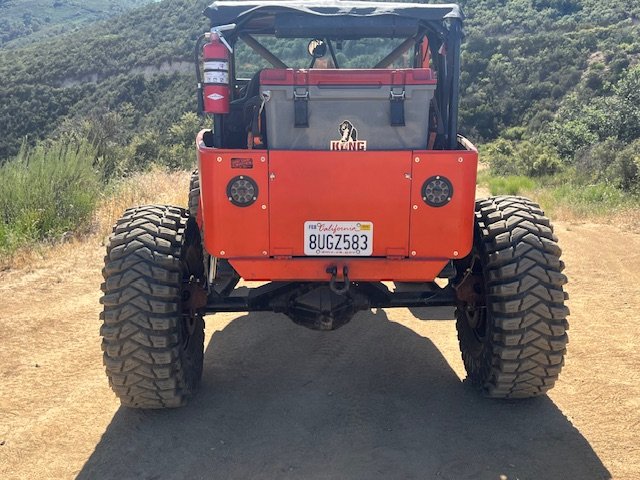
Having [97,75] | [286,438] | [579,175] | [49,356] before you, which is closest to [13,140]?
[97,75]

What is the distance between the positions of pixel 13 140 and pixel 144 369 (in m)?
27.3

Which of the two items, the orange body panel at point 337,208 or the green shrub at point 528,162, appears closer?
the orange body panel at point 337,208

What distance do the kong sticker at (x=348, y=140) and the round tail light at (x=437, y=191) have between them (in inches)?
16.6

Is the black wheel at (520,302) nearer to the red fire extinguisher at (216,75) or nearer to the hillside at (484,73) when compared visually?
the red fire extinguisher at (216,75)

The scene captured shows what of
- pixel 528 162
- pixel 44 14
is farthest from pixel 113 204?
pixel 44 14

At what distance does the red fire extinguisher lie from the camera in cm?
349

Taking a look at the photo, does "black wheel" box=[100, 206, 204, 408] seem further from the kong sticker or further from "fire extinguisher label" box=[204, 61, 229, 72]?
the kong sticker

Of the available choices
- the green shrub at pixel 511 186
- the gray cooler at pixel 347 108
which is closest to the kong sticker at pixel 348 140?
the gray cooler at pixel 347 108

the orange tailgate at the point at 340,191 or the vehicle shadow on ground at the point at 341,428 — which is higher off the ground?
the orange tailgate at the point at 340,191

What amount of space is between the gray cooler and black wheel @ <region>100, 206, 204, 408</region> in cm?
95

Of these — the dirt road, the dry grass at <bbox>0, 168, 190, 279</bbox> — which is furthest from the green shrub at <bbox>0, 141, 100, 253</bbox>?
the dirt road

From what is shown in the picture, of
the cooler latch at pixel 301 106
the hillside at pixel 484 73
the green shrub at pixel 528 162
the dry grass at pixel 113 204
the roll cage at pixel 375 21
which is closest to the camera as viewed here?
the cooler latch at pixel 301 106

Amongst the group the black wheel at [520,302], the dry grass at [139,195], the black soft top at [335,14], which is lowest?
the dry grass at [139,195]

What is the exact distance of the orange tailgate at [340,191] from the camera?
346 centimetres
